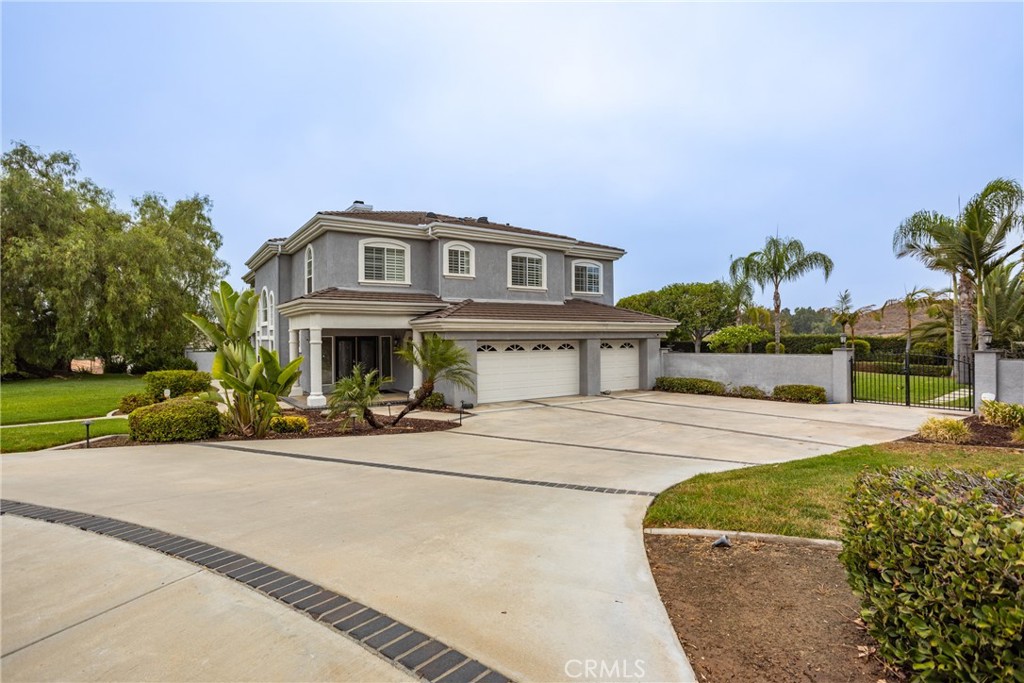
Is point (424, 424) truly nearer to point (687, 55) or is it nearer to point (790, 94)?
point (687, 55)

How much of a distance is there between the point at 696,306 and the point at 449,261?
1616 cm

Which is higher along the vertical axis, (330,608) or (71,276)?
(71,276)

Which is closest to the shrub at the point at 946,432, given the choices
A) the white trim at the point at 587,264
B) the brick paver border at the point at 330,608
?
the brick paver border at the point at 330,608

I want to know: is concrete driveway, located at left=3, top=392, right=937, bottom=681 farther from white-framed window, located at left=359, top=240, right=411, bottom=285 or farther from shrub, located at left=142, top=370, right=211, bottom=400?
white-framed window, located at left=359, top=240, right=411, bottom=285

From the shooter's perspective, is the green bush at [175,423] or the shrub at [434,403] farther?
the shrub at [434,403]

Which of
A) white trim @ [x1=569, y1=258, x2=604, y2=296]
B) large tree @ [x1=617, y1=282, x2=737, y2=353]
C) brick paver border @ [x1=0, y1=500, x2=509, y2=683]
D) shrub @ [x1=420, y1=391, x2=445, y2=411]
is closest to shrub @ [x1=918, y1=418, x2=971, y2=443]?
brick paver border @ [x1=0, y1=500, x2=509, y2=683]

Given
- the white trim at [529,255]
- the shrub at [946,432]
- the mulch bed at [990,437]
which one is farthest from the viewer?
the white trim at [529,255]

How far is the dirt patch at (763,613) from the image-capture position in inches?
115

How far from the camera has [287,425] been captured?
11.6 metres

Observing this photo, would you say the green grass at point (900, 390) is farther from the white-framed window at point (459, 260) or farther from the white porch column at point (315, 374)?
the white porch column at point (315, 374)

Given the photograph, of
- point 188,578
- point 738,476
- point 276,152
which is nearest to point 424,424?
point 738,476

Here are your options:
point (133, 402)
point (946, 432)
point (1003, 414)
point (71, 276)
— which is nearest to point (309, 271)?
point (133, 402)

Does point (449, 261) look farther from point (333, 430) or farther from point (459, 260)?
point (333, 430)

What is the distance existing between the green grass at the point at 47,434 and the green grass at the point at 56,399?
178 centimetres
